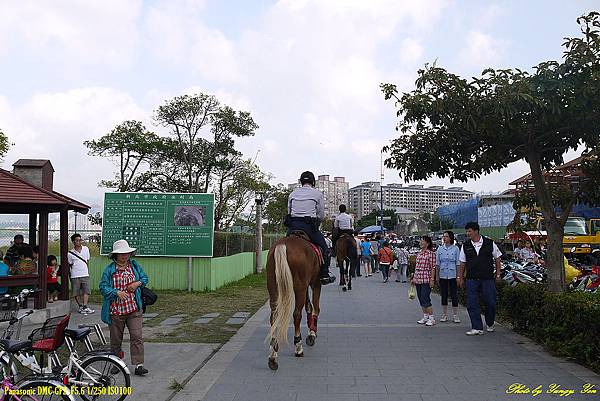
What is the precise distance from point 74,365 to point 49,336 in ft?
1.19

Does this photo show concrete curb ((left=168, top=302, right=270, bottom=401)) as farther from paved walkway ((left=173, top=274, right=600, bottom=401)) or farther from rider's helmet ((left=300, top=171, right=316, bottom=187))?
rider's helmet ((left=300, top=171, right=316, bottom=187))

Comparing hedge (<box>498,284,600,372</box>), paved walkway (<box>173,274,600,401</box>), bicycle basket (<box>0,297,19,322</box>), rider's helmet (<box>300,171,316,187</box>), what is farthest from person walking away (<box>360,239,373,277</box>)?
bicycle basket (<box>0,297,19,322</box>)

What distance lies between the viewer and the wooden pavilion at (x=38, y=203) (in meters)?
11.0

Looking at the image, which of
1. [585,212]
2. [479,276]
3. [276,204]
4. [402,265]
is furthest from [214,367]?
[276,204]

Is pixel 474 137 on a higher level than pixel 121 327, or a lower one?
higher

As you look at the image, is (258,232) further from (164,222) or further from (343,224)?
(343,224)

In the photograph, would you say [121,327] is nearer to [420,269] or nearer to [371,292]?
[420,269]

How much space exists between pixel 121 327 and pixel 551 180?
7614 millimetres

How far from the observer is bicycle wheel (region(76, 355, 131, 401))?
5867 millimetres

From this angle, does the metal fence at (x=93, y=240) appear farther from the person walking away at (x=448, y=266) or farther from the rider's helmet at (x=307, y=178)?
the rider's helmet at (x=307, y=178)

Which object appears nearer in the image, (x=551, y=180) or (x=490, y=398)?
(x=490, y=398)

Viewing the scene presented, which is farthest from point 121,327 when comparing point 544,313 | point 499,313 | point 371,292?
point 371,292

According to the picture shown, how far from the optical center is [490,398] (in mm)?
6109

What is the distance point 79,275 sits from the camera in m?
13.5
